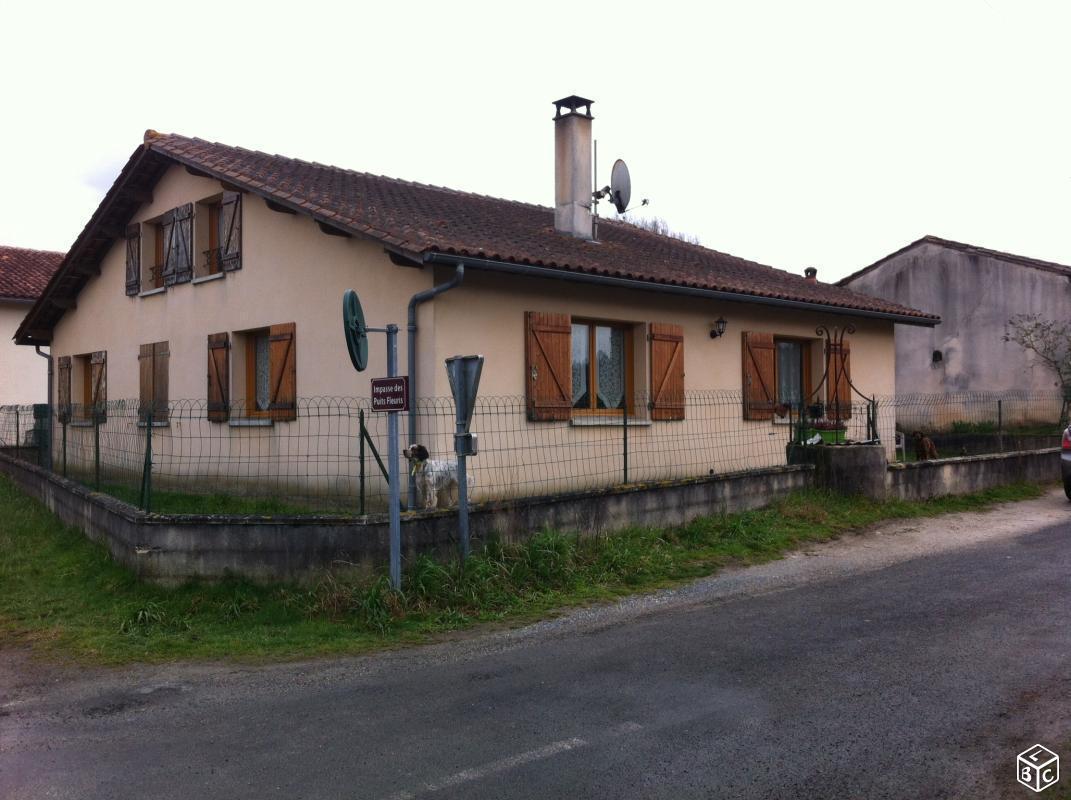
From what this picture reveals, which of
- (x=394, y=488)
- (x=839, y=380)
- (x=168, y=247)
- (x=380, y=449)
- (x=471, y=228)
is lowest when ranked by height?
(x=394, y=488)

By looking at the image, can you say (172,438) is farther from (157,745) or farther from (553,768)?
(553,768)

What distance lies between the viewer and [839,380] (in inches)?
618

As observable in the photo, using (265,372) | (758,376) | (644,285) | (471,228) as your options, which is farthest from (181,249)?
(758,376)

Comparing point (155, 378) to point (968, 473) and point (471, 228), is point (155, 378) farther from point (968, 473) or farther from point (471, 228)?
point (968, 473)

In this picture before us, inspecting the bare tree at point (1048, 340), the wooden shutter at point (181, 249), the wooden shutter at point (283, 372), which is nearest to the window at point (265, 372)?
the wooden shutter at point (283, 372)

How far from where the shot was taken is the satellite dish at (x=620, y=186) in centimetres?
1497

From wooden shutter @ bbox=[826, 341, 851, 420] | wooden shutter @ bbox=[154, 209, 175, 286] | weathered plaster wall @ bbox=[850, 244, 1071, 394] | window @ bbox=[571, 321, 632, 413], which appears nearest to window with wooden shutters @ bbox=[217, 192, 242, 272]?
wooden shutter @ bbox=[154, 209, 175, 286]

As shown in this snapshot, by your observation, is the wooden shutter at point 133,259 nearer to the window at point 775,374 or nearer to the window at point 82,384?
the window at point 82,384

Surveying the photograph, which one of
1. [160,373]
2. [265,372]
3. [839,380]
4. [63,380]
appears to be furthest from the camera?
[63,380]

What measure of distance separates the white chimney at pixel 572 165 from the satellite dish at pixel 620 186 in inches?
28.1

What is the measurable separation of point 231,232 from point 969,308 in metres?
19.5

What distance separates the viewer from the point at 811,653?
5871 mm

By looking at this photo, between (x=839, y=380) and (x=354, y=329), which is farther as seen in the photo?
(x=839, y=380)

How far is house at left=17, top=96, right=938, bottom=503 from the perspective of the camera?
1067 centimetres
